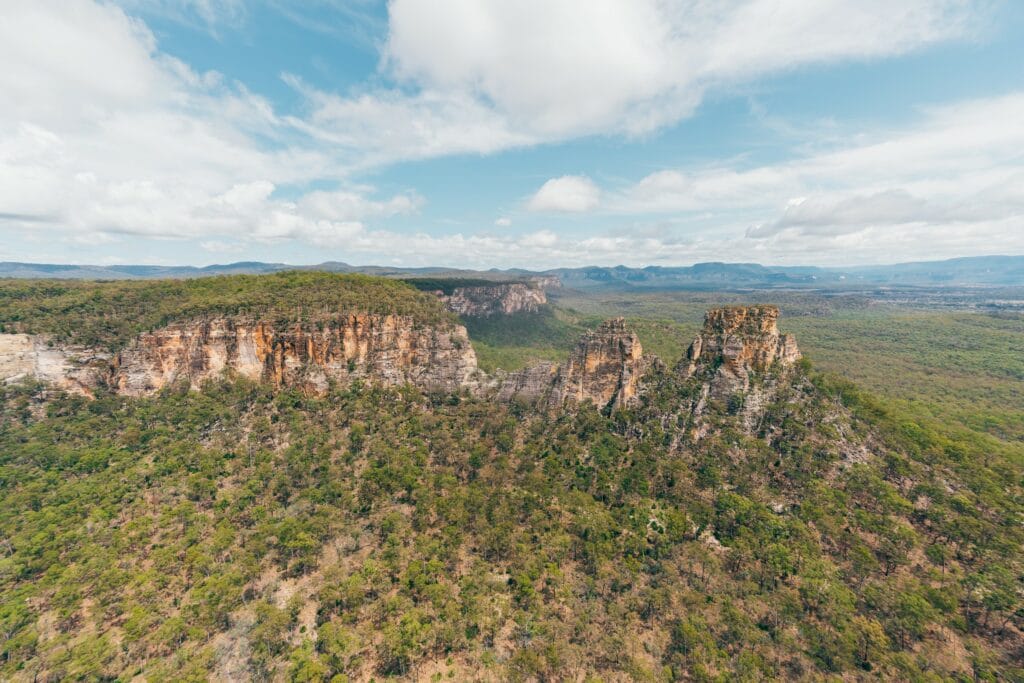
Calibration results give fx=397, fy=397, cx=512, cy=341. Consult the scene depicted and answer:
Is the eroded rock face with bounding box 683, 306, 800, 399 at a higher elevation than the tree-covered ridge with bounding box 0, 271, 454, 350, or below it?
below

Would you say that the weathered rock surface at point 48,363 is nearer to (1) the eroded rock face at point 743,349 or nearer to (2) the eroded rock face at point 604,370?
(2) the eroded rock face at point 604,370

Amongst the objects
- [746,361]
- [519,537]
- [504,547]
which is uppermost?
[746,361]

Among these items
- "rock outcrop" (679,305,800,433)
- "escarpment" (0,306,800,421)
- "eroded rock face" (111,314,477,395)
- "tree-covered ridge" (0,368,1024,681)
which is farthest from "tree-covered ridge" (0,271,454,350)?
"rock outcrop" (679,305,800,433)

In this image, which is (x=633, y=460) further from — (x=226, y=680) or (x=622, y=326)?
(x=226, y=680)

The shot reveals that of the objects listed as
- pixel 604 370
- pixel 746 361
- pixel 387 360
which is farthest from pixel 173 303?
pixel 746 361

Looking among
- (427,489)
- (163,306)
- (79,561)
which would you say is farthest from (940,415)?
(163,306)

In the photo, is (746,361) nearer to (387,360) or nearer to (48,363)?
(387,360)

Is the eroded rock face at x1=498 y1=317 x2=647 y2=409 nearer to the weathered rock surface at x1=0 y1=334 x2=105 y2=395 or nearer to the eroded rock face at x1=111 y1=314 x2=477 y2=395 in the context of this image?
the eroded rock face at x1=111 y1=314 x2=477 y2=395
